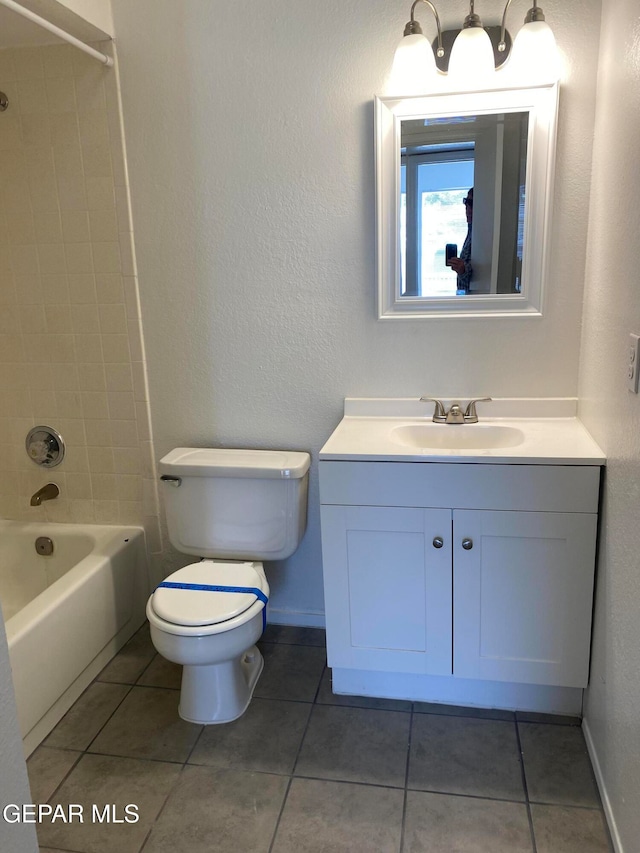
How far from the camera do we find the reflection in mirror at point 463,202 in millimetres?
1924

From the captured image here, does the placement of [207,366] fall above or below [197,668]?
above

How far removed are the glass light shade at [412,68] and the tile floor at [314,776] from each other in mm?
1878

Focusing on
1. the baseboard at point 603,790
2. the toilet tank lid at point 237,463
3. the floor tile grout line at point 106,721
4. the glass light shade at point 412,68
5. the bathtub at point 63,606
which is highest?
the glass light shade at point 412,68

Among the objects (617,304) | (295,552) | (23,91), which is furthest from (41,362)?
(617,304)

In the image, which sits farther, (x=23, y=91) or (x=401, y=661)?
(x=23, y=91)

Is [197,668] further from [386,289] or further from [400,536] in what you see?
[386,289]

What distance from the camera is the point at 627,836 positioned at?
142 centimetres

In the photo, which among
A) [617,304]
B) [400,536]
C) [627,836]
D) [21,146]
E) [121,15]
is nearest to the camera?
[627,836]

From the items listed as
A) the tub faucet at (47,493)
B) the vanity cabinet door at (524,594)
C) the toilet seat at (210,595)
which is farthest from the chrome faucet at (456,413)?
the tub faucet at (47,493)

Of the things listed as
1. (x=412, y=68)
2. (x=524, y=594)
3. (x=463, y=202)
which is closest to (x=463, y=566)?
(x=524, y=594)

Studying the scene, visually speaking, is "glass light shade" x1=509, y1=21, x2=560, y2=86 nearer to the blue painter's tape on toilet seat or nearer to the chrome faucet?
the chrome faucet

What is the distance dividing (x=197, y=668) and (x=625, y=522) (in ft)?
4.15

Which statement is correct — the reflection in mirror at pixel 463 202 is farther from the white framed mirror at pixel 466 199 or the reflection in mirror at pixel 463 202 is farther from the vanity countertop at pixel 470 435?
the vanity countertop at pixel 470 435

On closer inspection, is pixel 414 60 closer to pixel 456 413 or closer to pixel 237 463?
pixel 456 413
